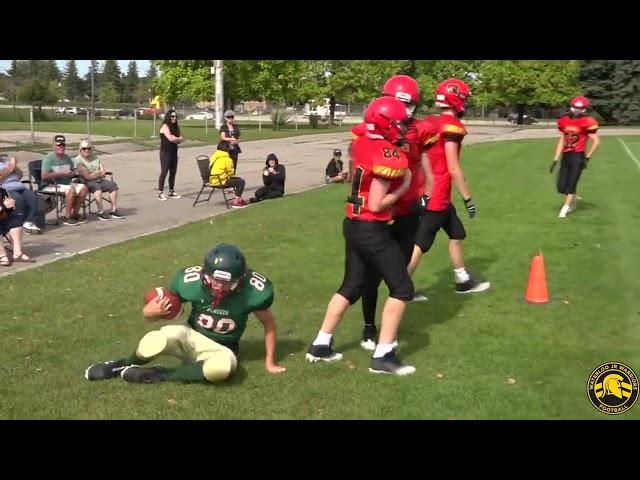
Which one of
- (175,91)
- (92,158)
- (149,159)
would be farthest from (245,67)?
(92,158)

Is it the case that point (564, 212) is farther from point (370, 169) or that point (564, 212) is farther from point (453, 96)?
point (370, 169)

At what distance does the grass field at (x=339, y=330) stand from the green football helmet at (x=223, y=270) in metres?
0.74

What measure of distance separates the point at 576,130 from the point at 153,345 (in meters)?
10.1

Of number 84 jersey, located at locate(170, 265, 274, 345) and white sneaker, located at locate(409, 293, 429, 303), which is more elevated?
number 84 jersey, located at locate(170, 265, 274, 345)

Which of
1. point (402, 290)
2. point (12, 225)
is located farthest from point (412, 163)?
point (12, 225)

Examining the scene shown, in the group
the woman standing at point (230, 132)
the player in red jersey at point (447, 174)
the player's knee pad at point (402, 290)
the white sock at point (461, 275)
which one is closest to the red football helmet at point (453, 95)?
the player in red jersey at point (447, 174)

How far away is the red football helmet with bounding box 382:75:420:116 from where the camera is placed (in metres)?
5.73

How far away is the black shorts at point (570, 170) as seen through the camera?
515 inches

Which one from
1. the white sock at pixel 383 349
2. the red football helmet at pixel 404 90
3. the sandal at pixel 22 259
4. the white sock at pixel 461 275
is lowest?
the sandal at pixel 22 259

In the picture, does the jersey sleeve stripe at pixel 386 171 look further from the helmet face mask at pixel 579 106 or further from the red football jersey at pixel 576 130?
the red football jersey at pixel 576 130

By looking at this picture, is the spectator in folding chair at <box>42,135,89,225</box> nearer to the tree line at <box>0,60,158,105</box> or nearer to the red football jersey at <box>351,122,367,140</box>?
the red football jersey at <box>351,122,367,140</box>

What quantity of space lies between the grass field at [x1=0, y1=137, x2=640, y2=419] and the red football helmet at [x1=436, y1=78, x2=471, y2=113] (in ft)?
6.87

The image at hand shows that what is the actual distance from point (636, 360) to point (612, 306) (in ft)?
5.94

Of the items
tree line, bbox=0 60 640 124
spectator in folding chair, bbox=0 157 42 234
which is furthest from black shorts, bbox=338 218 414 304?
tree line, bbox=0 60 640 124
